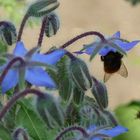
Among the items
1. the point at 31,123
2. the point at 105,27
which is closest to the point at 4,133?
the point at 31,123

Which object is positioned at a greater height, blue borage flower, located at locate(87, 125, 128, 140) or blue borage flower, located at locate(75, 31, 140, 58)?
blue borage flower, located at locate(75, 31, 140, 58)

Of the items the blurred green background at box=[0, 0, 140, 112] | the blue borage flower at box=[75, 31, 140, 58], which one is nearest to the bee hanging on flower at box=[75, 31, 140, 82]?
the blue borage flower at box=[75, 31, 140, 58]

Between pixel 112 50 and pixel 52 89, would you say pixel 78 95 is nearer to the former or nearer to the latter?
pixel 52 89

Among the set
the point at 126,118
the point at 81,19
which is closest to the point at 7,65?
the point at 126,118

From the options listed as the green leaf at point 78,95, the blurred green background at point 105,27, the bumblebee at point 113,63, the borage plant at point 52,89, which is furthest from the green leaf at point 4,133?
the blurred green background at point 105,27

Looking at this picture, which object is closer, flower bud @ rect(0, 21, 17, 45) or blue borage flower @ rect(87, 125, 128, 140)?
blue borage flower @ rect(87, 125, 128, 140)

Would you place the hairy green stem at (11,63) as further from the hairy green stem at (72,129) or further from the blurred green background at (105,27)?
the blurred green background at (105,27)

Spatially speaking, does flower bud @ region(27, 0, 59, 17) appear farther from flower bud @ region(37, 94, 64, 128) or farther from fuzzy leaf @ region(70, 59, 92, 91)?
flower bud @ region(37, 94, 64, 128)

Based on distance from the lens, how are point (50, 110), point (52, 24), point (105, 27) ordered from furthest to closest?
point (105, 27) < point (52, 24) < point (50, 110)
